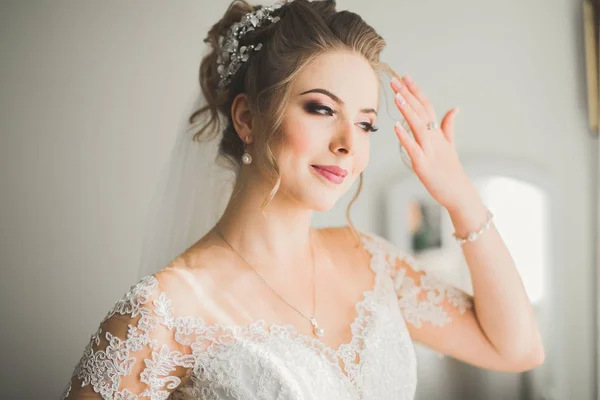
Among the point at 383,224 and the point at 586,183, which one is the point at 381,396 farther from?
the point at 586,183

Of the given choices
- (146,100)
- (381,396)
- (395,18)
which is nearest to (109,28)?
(146,100)

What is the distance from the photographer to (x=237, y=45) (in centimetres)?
130

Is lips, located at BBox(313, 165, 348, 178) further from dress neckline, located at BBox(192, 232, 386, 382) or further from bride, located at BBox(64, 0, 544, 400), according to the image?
dress neckline, located at BBox(192, 232, 386, 382)

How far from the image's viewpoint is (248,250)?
51.8 inches

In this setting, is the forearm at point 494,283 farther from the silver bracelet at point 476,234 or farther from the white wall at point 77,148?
the white wall at point 77,148

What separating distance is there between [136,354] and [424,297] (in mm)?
734

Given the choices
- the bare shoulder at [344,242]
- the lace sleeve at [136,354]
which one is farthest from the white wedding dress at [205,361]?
the bare shoulder at [344,242]

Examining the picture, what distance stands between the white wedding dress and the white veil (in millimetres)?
261

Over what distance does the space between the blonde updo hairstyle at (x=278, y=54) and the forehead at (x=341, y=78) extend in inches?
0.6

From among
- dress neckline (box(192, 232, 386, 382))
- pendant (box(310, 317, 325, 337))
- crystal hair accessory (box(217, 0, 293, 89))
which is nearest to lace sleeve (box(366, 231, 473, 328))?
dress neckline (box(192, 232, 386, 382))

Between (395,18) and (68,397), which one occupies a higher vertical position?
(395,18)

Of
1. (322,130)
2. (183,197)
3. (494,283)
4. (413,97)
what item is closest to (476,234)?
(494,283)

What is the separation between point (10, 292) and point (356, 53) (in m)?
1.08

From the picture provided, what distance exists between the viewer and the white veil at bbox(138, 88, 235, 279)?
1.43 m
